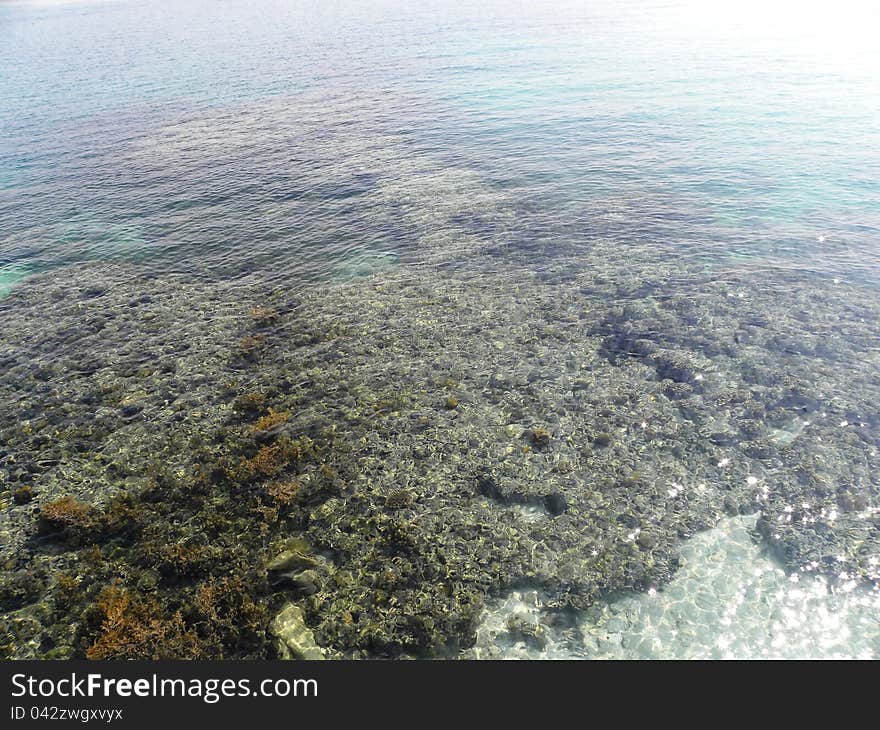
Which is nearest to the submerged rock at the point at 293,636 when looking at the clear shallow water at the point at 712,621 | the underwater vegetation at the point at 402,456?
the underwater vegetation at the point at 402,456

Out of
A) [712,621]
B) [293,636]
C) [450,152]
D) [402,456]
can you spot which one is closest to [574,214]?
[450,152]

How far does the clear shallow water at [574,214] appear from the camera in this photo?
20031 millimetres

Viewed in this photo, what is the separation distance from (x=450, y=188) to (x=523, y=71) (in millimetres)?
47232

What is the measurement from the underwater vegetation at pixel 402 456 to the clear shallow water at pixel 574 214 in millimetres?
291

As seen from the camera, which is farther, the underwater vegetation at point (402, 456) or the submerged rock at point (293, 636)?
the underwater vegetation at point (402, 456)

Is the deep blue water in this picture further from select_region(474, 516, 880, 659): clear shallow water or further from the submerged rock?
the submerged rock

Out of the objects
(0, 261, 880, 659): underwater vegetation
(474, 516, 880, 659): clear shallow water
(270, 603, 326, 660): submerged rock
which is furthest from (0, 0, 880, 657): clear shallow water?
(270, 603, 326, 660): submerged rock

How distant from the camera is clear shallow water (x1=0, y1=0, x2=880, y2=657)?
20031mm

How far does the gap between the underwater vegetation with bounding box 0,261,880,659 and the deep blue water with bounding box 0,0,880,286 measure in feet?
26.3

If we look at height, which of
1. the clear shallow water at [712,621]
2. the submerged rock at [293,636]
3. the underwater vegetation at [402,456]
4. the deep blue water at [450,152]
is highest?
the deep blue water at [450,152]

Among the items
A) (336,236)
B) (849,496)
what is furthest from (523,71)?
(849,496)

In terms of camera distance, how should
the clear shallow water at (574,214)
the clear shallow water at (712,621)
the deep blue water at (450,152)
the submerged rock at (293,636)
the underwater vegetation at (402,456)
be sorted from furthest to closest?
the deep blue water at (450,152) < the clear shallow water at (574,214) < the underwater vegetation at (402,456) < the submerged rock at (293,636) < the clear shallow water at (712,621)

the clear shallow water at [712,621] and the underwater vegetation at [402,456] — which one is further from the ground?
the underwater vegetation at [402,456]

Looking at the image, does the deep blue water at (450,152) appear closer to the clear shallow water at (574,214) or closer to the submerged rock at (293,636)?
the clear shallow water at (574,214)
